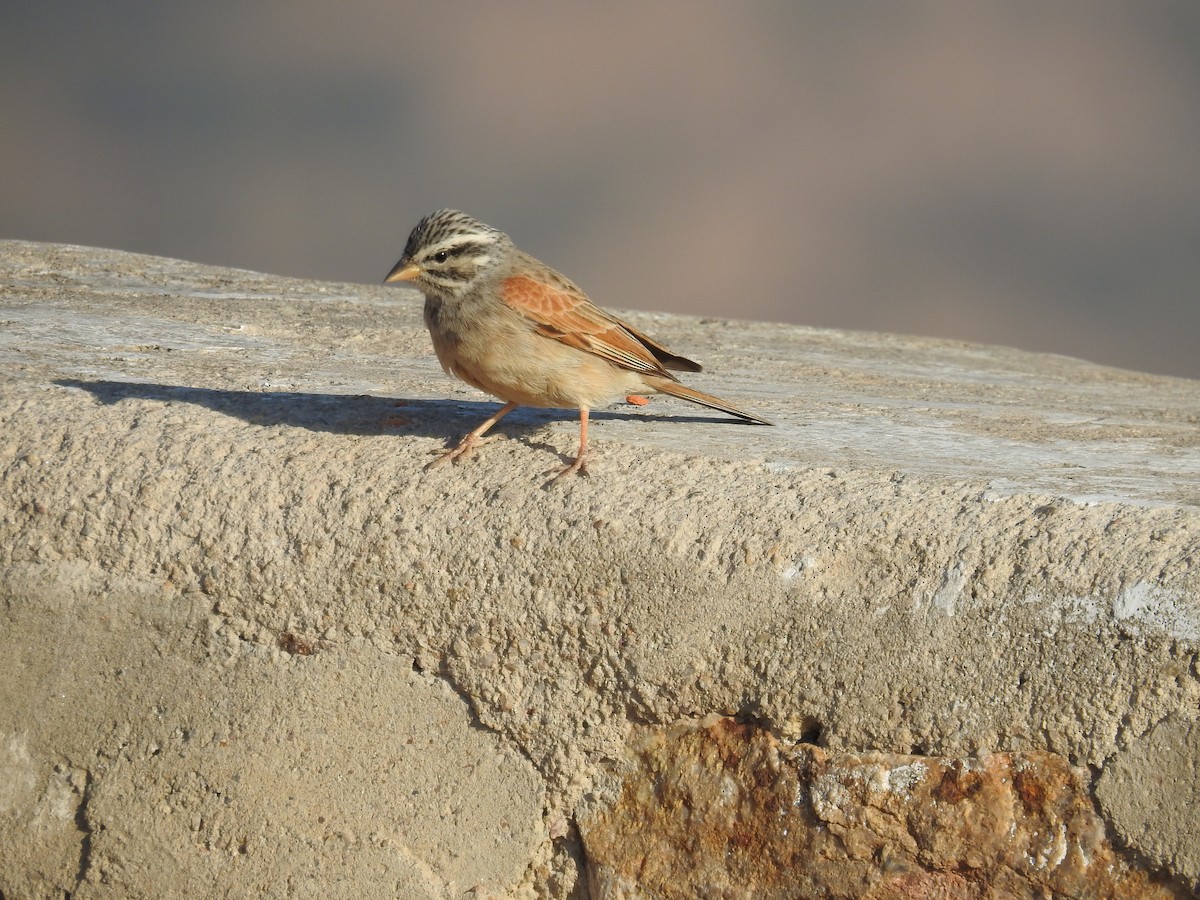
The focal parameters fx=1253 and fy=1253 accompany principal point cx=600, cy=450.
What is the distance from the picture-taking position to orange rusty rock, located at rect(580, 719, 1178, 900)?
8.93ft

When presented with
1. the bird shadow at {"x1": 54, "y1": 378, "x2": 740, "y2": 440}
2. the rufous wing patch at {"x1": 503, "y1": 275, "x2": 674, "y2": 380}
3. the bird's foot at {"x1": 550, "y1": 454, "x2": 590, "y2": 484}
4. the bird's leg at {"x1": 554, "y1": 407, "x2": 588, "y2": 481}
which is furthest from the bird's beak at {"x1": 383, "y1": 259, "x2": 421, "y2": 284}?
the bird's foot at {"x1": 550, "y1": 454, "x2": 590, "y2": 484}

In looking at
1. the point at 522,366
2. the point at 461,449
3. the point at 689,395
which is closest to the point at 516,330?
the point at 522,366

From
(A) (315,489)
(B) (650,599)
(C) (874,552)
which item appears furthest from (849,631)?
(A) (315,489)

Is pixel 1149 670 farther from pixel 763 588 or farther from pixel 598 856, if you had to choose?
pixel 598 856

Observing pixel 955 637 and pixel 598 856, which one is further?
pixel 598 856

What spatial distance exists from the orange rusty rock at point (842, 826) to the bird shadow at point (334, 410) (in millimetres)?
1249

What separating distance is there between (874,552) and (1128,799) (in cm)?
75

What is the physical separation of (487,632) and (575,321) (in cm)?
120

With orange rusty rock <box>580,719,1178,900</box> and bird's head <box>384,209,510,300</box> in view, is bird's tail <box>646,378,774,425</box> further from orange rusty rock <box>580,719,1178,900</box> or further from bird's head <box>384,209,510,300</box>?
orange rusty rock <box>580,719,1178,900</box>

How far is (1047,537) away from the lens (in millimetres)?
2871

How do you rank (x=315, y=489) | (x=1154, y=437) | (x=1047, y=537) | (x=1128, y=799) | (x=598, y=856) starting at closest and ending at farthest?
(x=1128, y=799), (x=1047, y=537), (x=598, y=856), (x=315, y=489), (x=1154, y=437)

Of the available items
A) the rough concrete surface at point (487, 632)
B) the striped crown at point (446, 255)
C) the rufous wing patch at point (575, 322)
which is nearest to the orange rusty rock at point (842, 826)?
the rough concrete surface at point (487, 632)

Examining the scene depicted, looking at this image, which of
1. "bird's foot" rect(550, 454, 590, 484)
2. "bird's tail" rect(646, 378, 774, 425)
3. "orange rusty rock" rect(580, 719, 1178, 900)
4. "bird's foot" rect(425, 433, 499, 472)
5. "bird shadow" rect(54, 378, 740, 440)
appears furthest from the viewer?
"bird's tail" rect(646, 378, 774, 425)

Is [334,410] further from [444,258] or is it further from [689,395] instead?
[689,395]
